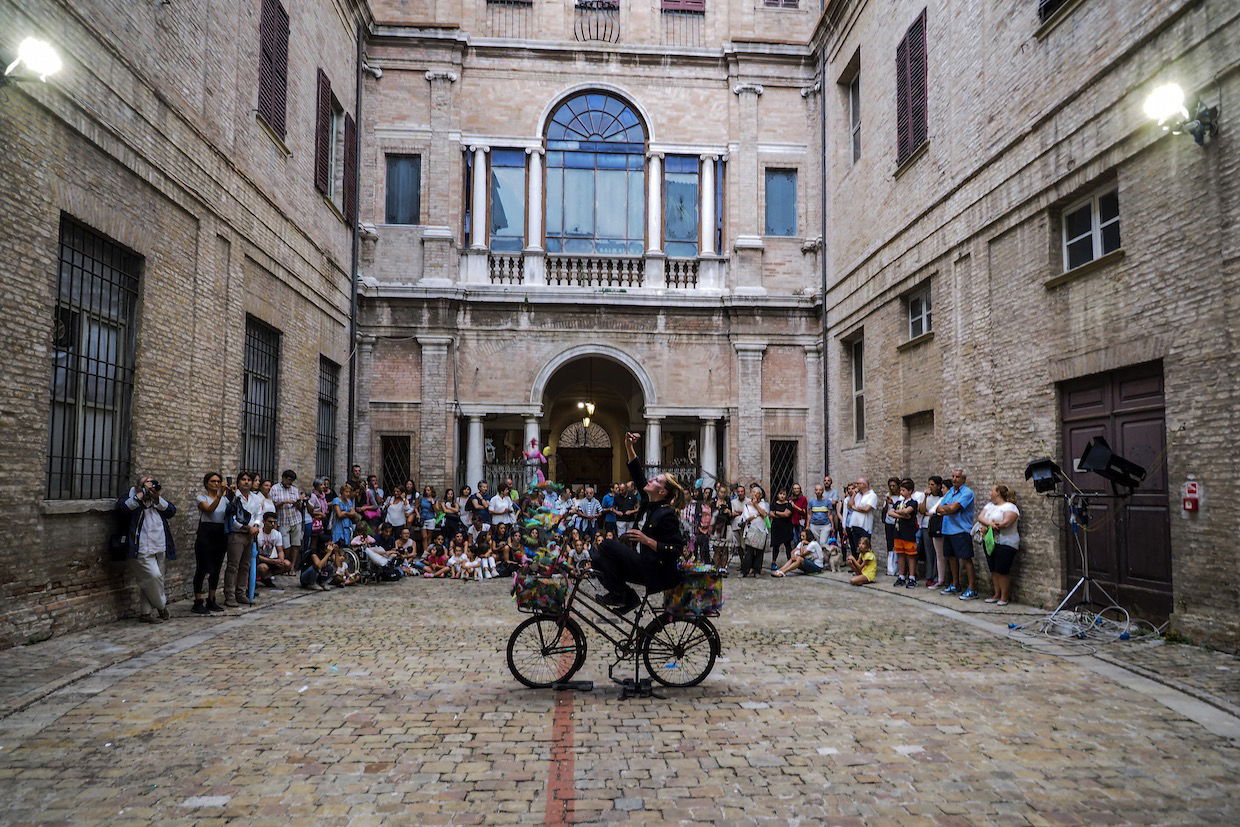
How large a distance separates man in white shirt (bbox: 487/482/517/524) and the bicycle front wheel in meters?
10.7

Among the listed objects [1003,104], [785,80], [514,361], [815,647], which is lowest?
[815,647]

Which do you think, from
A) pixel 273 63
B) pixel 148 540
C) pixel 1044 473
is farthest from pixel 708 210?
pixel 148 540

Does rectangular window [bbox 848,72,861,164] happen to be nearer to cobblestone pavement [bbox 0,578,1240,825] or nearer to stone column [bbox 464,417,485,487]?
stone column [bbox 464,417,485,487]

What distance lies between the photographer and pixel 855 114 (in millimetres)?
20797

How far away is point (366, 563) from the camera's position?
15516 millimetres

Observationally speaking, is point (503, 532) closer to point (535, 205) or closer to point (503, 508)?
point (503, 508)

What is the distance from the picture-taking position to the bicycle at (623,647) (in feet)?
23.1

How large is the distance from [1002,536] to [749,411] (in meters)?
10.4

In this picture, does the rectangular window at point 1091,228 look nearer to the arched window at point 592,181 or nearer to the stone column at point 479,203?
the arched window at point 592,181

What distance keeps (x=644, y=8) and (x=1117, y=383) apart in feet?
54.5

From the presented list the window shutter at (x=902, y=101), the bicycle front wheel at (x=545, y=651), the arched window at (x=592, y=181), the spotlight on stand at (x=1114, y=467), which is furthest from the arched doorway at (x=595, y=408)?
the bicycle front wheel at (x=545, y=651)

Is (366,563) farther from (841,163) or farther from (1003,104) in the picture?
(841,163)

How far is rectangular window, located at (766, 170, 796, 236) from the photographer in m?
22.3

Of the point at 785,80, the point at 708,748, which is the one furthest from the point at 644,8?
the point at 708,748
